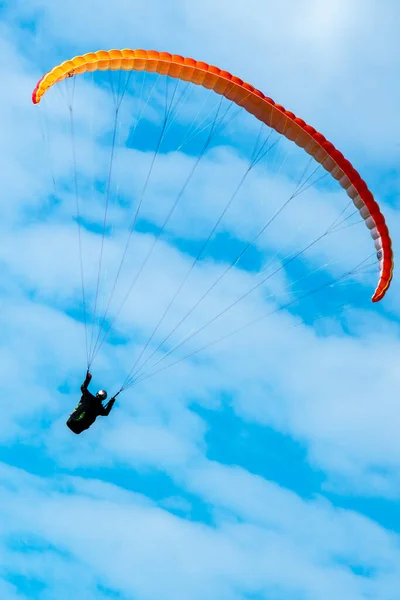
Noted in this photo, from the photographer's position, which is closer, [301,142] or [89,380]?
[89,380]

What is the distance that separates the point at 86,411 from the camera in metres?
30.5

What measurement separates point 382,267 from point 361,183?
2512 millimetres

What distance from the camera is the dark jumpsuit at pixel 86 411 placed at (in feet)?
100

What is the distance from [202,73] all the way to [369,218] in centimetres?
639

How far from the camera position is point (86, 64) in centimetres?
3189

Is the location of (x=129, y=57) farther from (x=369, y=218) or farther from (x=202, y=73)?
(x=369, y=218)

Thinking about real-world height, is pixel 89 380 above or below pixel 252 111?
below

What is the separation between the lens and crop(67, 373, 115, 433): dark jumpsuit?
100 ft

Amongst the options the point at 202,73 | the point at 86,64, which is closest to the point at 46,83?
the point at 86,64

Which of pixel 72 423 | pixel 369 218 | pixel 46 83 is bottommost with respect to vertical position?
pixel 72 423

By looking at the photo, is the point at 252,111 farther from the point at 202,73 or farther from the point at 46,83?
the point at 46,83

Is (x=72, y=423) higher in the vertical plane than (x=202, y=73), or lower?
lower

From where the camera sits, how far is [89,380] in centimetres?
3083

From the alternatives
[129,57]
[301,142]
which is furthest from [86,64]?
[301,142]
